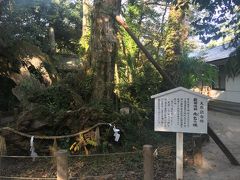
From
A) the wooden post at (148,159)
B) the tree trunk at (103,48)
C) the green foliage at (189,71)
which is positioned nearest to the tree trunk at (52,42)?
the green foliage at (189,71)

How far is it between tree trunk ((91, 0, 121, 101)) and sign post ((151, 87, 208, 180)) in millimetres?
3506

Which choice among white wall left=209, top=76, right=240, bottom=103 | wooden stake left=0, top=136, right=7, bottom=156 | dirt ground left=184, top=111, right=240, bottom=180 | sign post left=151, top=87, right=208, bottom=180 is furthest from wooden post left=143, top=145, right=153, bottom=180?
white wall left=209, top=76, right=240, bottom=103

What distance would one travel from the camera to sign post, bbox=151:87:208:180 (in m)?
6.98

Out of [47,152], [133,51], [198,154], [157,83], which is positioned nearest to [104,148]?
[47,152]

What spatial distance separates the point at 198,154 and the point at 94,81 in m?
3.72

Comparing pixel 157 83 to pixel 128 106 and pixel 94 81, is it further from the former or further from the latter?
pixel 94 81

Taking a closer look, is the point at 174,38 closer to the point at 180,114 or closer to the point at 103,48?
the point at 103,48

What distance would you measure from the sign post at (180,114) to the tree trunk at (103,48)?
3.51 m

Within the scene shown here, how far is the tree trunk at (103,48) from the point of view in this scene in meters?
10.6

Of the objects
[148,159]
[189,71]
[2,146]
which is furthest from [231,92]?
[148,159]

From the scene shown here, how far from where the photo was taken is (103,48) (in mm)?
10617

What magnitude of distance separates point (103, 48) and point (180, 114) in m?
4.25

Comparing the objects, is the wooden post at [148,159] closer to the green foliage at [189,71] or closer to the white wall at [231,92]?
the green foliage at [189,71]

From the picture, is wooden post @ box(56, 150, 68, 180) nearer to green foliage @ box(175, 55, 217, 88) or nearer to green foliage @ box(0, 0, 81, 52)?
green foliage @ box(175, 55, 217, 88)
